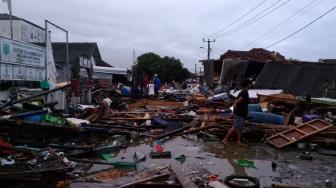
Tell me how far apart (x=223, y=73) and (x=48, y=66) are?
16928 millimetres

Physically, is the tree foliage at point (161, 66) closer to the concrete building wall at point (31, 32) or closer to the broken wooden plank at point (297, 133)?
the concrete building wall at point (31, 32)

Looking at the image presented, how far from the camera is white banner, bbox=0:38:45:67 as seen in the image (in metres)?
11.7

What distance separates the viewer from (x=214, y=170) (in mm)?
8672

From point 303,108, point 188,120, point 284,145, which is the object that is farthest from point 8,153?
point 303,108

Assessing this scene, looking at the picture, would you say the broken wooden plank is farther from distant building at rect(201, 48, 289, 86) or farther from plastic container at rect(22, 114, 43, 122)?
distant building at rect(201, 48, 289, 86)

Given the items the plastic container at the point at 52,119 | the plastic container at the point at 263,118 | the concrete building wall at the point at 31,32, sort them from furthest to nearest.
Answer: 1. the concrete building wall at the point at 31,32
2. the plastic container at the point at 263,118
3. the plastic container at the point at 52,119

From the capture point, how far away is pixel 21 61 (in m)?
12.8

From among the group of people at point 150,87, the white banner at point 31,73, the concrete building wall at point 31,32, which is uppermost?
the concrete building wall at point 31,32

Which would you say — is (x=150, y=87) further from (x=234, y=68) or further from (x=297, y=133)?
(x=297, y=133)

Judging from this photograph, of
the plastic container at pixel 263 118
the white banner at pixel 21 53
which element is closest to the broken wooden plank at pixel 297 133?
the plastic container at pixel 263 118

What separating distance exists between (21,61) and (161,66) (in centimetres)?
5825

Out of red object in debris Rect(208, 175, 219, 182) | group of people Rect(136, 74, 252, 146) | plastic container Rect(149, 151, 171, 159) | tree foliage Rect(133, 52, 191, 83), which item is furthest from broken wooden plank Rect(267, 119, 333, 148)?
tree foliage Rect(133, 52, 191, 83)

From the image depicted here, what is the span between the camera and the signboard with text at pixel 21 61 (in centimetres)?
1168

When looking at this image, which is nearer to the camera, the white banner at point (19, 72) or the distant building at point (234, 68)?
the white banner at point (19, 72)
